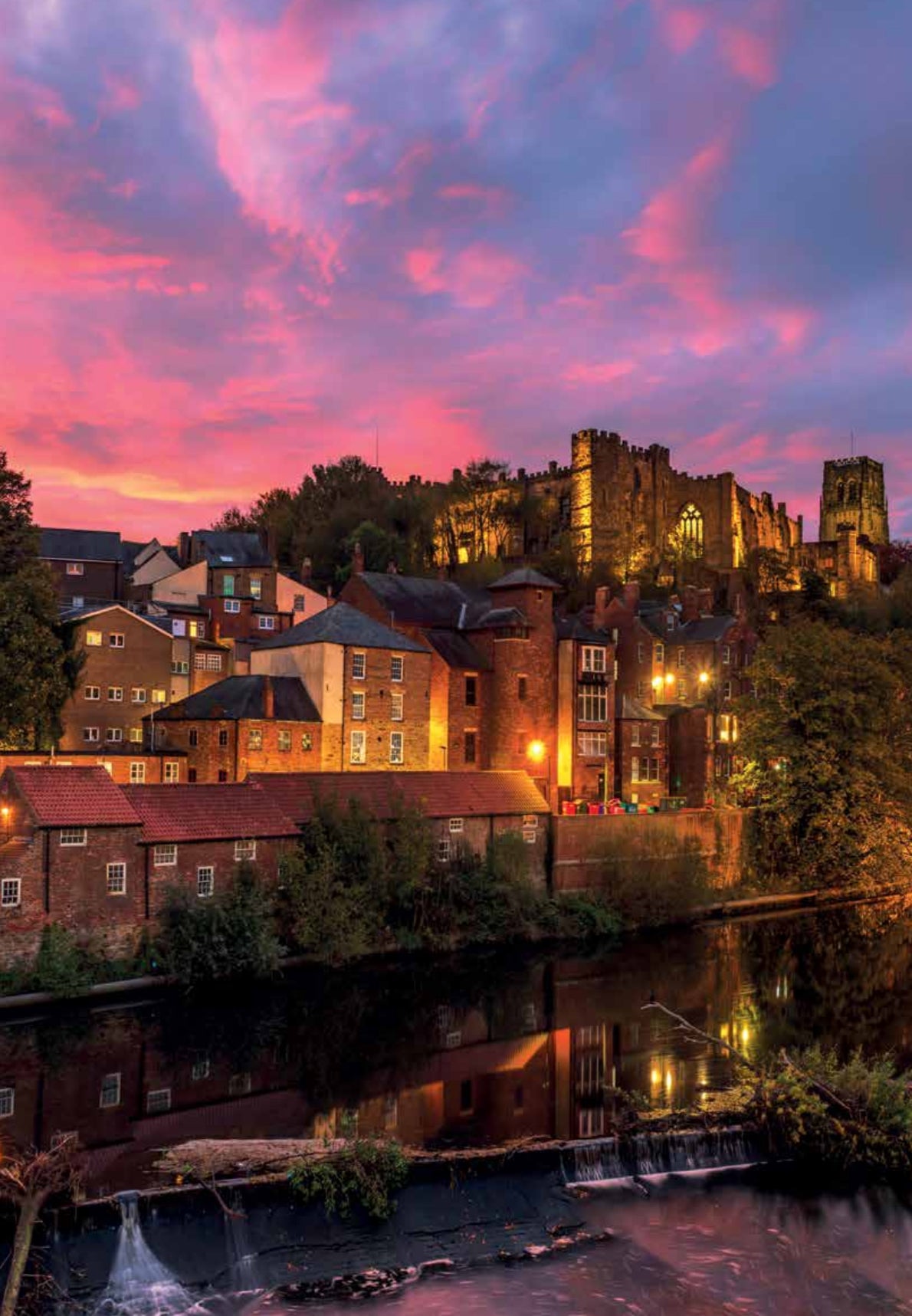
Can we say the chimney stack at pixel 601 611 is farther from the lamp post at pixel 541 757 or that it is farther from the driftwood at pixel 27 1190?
the driftwood at pixel 27 1190

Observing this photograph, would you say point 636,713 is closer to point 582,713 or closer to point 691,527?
point 582,713

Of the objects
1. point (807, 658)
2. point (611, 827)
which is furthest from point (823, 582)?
point (611, 827)

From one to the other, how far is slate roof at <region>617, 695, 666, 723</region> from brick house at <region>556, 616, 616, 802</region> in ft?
5.08

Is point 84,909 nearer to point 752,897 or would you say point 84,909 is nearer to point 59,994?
point 59,994

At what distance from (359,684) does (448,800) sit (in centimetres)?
794

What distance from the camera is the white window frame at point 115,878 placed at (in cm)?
2969

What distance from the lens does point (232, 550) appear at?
226 ft

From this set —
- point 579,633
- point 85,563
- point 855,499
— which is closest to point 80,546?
point 85,563

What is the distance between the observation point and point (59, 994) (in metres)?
27.4

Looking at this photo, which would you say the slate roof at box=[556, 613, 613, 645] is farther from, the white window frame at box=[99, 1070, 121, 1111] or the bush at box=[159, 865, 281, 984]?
the white window frame at box=[99, 1070, 121, 1111]

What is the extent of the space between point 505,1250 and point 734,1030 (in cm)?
1333

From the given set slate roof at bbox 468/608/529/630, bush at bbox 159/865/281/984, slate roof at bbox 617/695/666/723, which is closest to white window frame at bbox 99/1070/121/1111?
bush at bbox 159/865/281/984

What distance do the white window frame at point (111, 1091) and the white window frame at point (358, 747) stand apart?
2271 centimetres

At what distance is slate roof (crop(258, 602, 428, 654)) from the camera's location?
4562 cm
